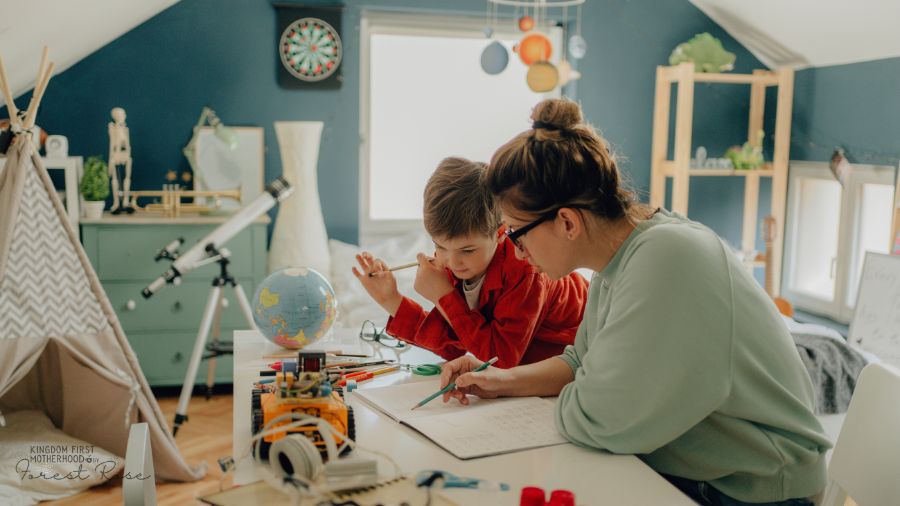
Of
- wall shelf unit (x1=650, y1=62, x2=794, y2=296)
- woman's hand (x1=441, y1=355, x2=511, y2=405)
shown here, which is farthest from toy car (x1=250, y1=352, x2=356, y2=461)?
wall shelf unit (x1=650, y1=62, x2=794, y2=296)

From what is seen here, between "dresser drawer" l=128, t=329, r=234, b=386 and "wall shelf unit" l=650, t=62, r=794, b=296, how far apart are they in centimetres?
245

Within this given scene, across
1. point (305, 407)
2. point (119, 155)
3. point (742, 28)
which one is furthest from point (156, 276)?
point (742, 28)

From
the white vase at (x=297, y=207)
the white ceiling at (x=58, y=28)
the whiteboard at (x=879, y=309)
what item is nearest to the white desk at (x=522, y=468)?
the white ceiling at (x=58, y=28)

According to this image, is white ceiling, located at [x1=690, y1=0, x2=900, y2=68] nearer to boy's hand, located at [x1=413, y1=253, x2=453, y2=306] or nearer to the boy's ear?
boy's hand, located at [x1=413, y1=253, x2=453, y2=306]

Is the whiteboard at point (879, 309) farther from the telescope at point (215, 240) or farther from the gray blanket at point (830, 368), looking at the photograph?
the telescope at point (215, 240)

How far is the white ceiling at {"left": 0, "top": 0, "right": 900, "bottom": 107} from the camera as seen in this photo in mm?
3066

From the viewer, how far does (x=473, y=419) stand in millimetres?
1482

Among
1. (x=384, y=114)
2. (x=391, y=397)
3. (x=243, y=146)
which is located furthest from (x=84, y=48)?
(x=391, y=397)

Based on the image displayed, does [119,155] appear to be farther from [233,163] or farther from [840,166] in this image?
[840,166]

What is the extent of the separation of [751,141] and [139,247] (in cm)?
324

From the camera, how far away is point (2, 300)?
266 centimetres

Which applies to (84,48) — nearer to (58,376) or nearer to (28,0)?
(28,0)

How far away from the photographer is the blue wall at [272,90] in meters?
4.16

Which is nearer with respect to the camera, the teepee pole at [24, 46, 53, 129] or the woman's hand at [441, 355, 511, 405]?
the woman's hand at [441, 355, 511, 405]
